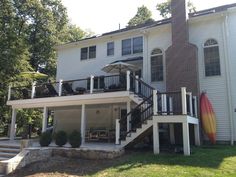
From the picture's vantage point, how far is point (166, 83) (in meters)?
15.1

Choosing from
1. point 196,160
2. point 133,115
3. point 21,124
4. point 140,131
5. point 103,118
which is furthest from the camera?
point 21,124

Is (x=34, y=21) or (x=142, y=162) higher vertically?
(x=34, y=21)

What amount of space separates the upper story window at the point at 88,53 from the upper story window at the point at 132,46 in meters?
2.63

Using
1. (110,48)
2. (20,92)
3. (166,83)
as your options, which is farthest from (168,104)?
(20,92)

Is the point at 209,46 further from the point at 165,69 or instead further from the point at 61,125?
the point at 61,125

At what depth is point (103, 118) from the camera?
18.3 metres

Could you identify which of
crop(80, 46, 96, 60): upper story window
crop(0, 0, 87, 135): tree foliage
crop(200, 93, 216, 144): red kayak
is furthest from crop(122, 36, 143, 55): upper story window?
crop(0, 0, 87, 135): tree foliage

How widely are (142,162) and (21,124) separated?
18.6 metres

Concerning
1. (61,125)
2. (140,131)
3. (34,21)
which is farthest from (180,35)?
(34,21)

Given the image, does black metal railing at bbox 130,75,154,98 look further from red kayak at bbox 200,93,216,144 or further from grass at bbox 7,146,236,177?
grass at bbox 7,146,236,177

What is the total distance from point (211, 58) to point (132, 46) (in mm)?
5478

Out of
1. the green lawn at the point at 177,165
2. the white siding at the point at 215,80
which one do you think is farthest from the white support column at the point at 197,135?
the green lawn at the point at 177,165

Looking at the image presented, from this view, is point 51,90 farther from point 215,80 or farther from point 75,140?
point 215,80

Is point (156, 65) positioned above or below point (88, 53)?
below
